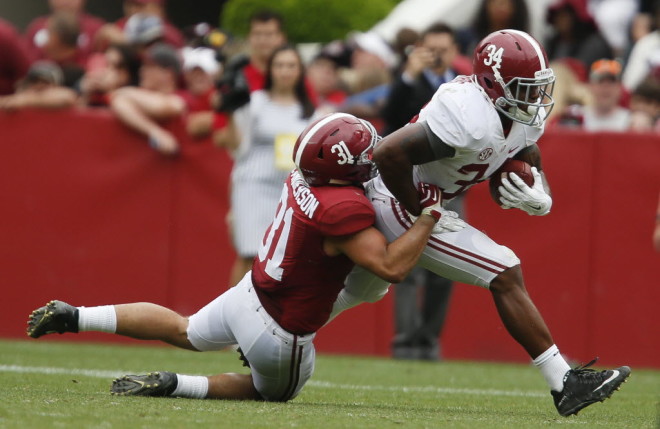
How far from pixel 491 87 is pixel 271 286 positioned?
3.81 feet


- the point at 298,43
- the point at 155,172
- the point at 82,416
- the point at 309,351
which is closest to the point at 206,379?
the point at 309,351

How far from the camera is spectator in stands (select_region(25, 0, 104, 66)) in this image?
9.64 metres

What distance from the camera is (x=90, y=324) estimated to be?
4848mm

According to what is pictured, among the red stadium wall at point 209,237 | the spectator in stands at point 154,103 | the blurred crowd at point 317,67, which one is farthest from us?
the spectator in stands at point 154,103

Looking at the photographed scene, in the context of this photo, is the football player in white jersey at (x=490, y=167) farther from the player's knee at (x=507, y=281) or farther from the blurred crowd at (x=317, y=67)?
the blurred crowd at (x=317, y=67)

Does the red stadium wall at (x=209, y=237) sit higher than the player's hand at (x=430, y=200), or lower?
lower

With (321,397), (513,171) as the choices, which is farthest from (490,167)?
(321,397)

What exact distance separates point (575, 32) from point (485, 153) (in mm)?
5805

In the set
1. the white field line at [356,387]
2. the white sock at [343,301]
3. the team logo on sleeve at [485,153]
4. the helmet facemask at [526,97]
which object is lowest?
the white field line at [356,387]

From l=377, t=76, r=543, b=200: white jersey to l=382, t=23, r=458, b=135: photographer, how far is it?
2671 millimetres

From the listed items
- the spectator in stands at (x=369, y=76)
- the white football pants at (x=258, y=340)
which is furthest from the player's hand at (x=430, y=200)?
the spectator in stands at (x=369, y=76)

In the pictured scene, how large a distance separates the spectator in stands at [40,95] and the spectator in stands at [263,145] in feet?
4.50

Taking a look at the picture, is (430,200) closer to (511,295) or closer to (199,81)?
(511,295)

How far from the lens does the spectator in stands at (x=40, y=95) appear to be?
8.28 m
